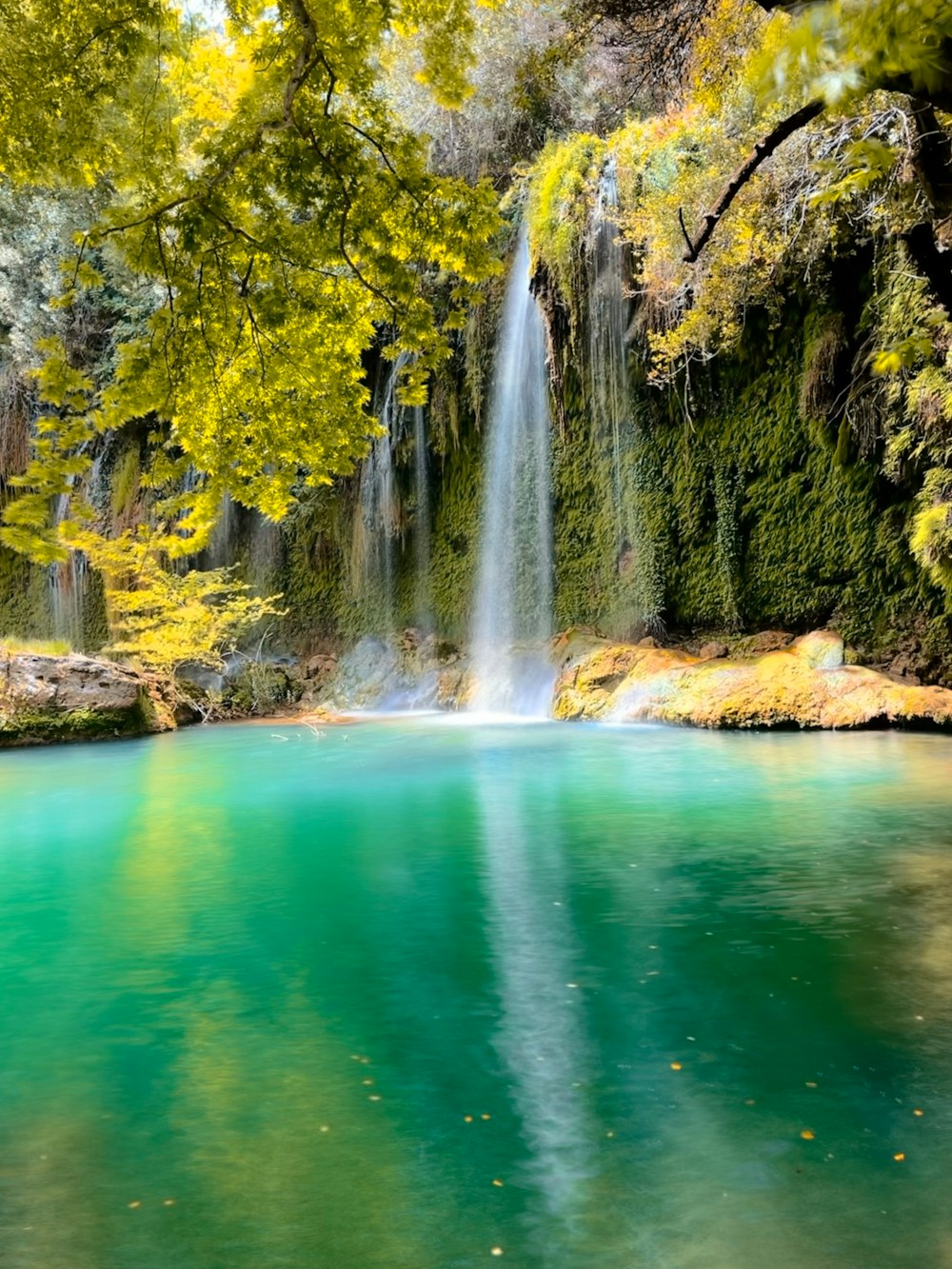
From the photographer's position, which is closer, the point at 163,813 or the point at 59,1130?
the point at 59,1130

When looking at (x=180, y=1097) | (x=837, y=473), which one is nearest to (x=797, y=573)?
(x=837, y=473)

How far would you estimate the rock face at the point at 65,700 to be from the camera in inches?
518

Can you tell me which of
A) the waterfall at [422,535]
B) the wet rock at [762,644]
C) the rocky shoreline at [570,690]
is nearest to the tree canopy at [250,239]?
the rocky shoreline at [570,690]

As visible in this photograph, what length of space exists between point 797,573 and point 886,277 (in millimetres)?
3806

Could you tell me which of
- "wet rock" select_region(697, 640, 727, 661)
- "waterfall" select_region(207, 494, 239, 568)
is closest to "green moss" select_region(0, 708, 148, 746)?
"waterfall" select_region(207, 494, 239, 568)

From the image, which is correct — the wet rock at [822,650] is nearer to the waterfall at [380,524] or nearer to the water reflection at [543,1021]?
the water reflection at [543,1021]

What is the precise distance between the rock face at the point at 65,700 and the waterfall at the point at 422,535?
570 centimetres

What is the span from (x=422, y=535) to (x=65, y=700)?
736cm

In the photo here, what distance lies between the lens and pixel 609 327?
14.6 metres

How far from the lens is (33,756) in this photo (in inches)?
472

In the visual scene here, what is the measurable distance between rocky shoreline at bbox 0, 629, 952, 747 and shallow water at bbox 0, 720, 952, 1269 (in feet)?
12.9

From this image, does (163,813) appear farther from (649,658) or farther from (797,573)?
(797,573)

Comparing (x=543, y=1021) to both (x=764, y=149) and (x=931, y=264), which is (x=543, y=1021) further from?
(x=931, y=264)

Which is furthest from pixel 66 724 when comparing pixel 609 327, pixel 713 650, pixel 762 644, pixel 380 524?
pixel 609 327
